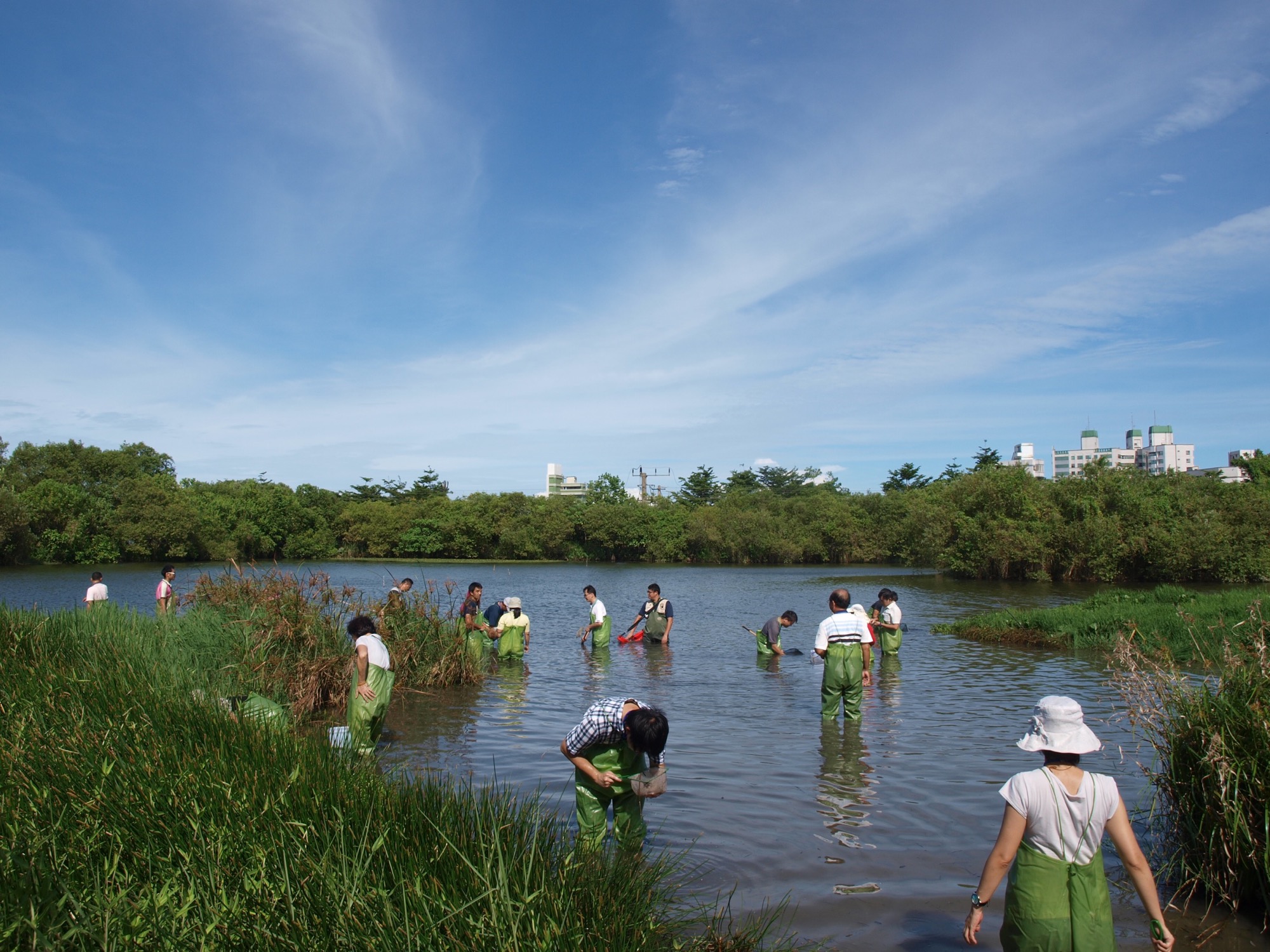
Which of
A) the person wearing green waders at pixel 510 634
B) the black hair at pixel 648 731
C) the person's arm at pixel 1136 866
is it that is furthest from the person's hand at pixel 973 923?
the person wearing green waders at pixel 510 634

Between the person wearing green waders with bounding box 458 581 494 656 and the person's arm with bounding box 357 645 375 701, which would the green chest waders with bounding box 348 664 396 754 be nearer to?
the person's arm with bounding box 357 645 375 701

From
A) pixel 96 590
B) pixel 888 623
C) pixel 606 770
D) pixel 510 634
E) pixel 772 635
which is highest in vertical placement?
pixel 96 590

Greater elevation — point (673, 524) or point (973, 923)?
point (673, 524)

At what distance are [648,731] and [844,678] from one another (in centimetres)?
625

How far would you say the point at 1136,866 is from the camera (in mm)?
3783

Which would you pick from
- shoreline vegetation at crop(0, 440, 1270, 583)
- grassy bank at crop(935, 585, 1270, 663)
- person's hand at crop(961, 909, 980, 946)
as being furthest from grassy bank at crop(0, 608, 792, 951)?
shoreline vegetation at crop(0, 440, 1270, 583)

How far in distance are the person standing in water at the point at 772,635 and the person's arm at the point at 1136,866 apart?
13.1m

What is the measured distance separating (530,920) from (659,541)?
3154 inches

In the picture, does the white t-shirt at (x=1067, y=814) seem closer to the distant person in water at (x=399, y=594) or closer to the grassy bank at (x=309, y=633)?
the grassy bank at (x=309, y=633)

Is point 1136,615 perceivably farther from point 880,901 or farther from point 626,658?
point 880,901

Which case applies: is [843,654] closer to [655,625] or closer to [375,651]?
[375,651]

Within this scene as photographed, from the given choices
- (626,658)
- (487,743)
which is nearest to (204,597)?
(487,743)

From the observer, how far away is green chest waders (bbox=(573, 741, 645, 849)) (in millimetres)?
5430

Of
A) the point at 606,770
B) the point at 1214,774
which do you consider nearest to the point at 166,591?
the point at 606,770
